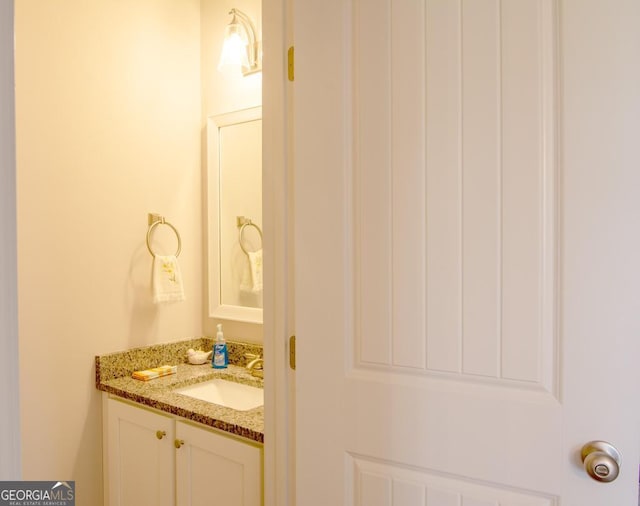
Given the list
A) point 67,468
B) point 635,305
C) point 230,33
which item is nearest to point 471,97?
point 635,305

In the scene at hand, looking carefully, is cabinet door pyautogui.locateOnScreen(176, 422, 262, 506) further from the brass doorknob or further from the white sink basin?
the brass doorknob

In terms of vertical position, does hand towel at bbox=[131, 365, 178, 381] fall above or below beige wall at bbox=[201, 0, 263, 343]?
below

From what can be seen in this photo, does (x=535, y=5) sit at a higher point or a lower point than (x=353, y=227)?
higher

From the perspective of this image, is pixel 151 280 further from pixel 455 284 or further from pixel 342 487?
pixel 455 284

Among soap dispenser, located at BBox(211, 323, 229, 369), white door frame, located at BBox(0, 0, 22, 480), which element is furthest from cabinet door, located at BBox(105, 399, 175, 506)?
white door frame, located at BBox(0, 0, 22, 480)

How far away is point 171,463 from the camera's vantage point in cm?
164

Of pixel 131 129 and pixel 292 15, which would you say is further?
pixel 131 129

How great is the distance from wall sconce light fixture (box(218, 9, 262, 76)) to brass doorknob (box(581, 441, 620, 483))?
1.87 m

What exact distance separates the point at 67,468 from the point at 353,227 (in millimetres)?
1608

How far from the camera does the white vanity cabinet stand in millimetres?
1438

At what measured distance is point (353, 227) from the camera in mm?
1071

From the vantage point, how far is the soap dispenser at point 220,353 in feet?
6.77

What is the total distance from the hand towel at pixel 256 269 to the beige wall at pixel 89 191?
34 cm

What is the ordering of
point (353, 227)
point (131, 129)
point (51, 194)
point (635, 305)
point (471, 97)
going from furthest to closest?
point (131, 129) → point (51, 194) → point (353, 227) → point (471, 97) → point (635, 305)
